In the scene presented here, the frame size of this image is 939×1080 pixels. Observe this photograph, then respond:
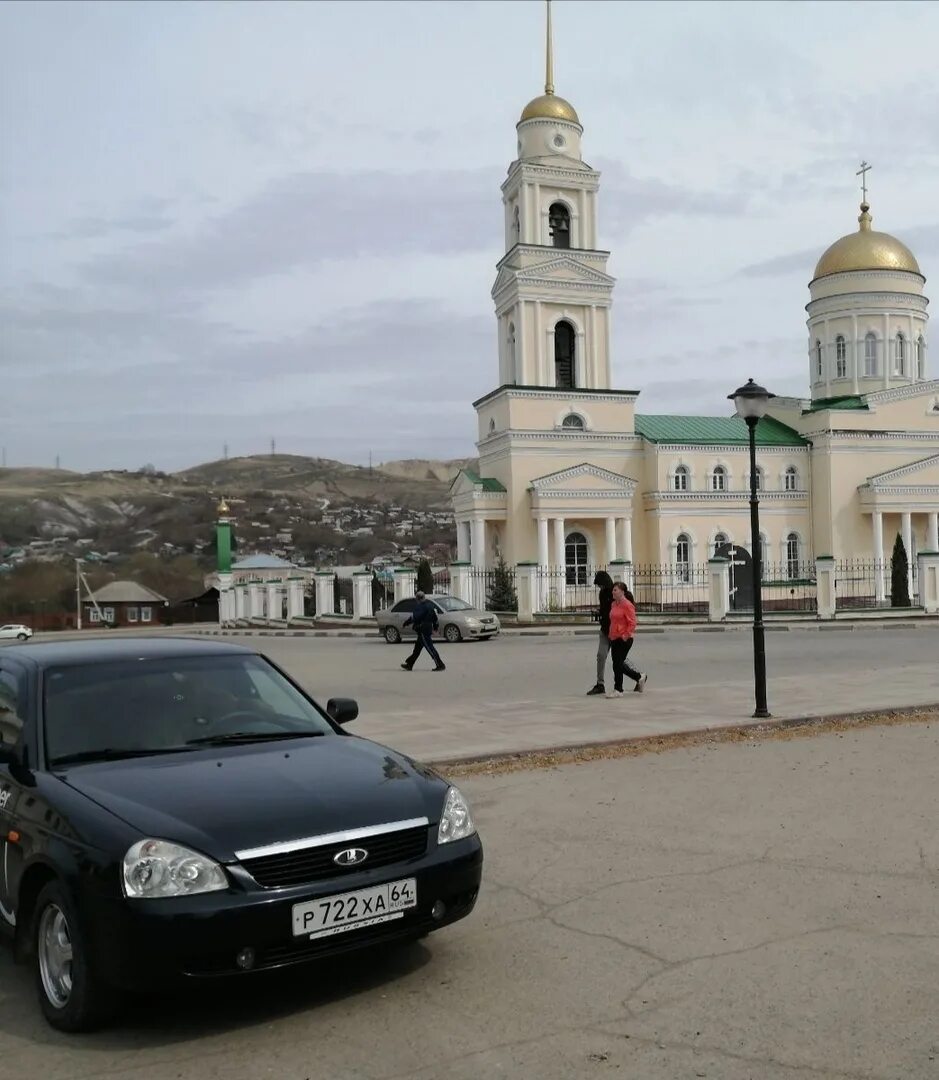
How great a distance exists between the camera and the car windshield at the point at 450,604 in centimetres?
2777

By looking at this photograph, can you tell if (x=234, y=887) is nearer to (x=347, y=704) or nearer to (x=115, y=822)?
(x=115, y=822)

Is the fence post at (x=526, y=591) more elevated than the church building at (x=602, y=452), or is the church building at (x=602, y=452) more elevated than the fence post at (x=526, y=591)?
the church building at (x=602, y=452)

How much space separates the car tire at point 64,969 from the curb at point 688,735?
16.5 feet

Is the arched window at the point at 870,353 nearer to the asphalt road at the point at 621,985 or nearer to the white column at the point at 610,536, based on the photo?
the white column at the point at 610,536

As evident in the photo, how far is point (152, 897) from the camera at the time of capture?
3.81 metres

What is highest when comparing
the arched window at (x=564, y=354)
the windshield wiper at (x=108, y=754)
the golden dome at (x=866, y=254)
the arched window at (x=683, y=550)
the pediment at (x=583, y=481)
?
the golden dome at (x=866, y=254)

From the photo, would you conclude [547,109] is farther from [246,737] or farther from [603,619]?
[246,737]

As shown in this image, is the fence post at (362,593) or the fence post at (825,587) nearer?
the fence post at (825,587)

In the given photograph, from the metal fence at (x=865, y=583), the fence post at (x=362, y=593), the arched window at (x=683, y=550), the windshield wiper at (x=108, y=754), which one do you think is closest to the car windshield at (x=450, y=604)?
the fence post at (x=362, y=593)

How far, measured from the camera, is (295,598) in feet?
137

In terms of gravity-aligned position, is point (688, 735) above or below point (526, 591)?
below

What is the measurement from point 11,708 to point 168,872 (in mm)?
1769

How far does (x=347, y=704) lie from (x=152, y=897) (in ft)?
7.09

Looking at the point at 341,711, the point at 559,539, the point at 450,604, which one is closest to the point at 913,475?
the point at 559,539
